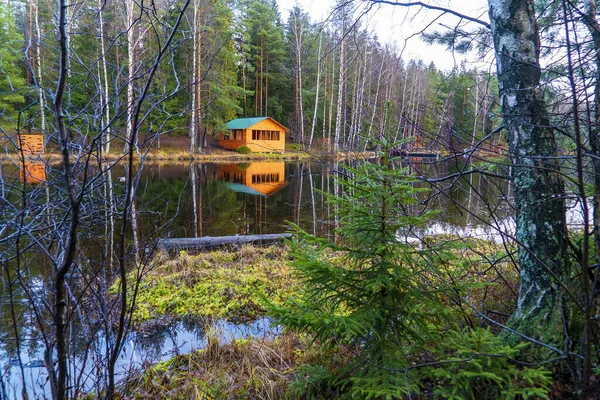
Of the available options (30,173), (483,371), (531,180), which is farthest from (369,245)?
(30,173)

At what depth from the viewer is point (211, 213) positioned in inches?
465

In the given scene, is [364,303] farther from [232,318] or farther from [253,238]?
[253,238]

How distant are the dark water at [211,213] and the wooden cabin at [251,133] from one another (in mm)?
8421

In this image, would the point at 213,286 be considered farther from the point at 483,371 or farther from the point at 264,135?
the point at 264,135

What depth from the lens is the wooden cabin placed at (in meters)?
30.7

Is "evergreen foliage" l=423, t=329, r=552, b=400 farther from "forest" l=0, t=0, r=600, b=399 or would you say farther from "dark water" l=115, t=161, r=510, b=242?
"dark water" l=115, t=161, r=510, b=242

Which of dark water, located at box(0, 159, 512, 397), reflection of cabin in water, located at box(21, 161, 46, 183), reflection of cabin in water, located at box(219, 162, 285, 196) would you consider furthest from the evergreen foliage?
reflection of cabin in water, located at box(219, 162, 285, 196)

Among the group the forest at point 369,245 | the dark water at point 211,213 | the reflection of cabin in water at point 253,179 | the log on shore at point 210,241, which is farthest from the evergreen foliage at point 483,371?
the reflection of cabin in water at point 253,179

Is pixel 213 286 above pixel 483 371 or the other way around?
the other way around

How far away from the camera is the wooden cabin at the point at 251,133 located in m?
30.7

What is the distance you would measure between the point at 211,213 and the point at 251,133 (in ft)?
65.6

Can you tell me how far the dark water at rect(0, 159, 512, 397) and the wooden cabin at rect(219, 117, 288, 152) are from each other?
8.42 meters

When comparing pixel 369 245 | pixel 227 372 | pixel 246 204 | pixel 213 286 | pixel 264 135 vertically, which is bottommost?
pixel 213 286

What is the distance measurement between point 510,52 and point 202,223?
9163 mm
